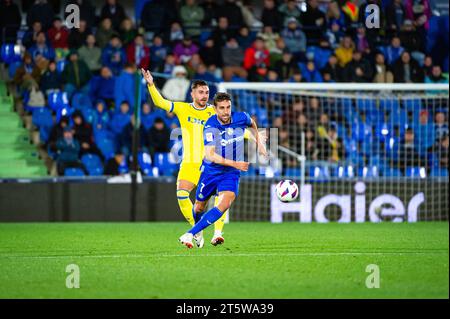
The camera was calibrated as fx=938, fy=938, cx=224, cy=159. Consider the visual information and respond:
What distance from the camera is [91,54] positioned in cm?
1928

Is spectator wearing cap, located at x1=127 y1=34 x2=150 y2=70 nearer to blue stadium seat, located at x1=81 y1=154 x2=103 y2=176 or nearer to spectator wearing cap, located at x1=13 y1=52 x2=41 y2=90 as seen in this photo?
spectator wearing cap, located at x1=13 y1=52 x2=41 y2=90

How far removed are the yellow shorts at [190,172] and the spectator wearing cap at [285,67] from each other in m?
8.35

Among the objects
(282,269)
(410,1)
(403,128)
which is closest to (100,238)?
(282,269)

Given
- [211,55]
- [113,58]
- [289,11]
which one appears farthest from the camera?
[289,11]

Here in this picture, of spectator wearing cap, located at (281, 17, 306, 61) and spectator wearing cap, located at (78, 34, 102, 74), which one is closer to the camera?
spectator wearing cap, located at (78, 34, 102, 74)

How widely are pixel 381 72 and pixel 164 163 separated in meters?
5.13

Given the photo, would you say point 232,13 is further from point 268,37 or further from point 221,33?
point 268,37

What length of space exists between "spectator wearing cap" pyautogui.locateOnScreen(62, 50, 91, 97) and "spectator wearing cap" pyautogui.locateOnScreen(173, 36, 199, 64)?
1.95 metres

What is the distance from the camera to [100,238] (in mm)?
12617

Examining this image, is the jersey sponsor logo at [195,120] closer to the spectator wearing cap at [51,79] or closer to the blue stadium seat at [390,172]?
the blue stadium seat at [390,172]

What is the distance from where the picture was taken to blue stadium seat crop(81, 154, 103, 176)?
17703mm

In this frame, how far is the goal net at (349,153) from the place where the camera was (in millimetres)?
17016

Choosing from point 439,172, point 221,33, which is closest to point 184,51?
point 221,33

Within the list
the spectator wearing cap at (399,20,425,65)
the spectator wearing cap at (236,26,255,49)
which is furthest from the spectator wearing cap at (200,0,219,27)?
the spectator wearing cap at (399,20,425,65)
